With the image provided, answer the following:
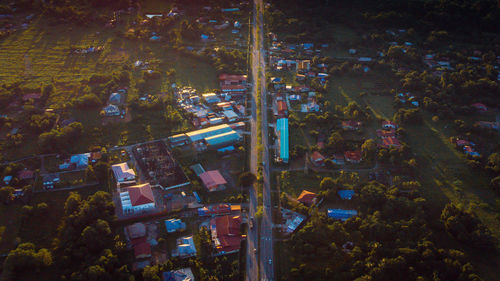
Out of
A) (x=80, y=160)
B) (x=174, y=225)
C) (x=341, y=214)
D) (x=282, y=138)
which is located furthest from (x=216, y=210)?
(x=80, y=160)

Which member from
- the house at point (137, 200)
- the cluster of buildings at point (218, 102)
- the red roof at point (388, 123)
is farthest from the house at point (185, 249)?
the red roof at point (388, 123)

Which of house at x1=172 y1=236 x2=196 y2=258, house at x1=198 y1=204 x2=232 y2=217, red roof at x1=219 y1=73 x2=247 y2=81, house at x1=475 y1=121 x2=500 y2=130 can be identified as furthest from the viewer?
red roof at x1=219 y1=73 x2=247 y2=81

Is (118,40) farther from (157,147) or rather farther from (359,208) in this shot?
(359,208)

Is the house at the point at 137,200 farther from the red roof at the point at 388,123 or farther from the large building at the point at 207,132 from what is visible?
the red roof at the point at 388,123

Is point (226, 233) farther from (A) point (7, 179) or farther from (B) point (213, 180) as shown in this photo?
(A) point (7, 179)

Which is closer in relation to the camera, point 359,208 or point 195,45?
point 359,208

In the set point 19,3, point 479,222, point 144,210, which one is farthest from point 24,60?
point 479,222

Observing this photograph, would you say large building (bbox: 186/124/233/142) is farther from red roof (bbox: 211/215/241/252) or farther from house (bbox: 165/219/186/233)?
red roof (bbox: 211/215/241/252)

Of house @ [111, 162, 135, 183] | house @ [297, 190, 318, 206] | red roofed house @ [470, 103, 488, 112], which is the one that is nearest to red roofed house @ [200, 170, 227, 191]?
house @ [111, 162, 135, 183]
